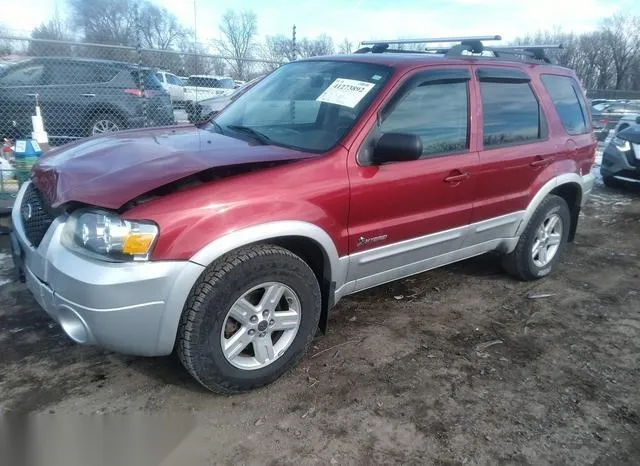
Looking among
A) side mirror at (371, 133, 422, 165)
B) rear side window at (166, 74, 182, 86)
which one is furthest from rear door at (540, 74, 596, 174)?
rear side window at (166, 74, 182, 86)

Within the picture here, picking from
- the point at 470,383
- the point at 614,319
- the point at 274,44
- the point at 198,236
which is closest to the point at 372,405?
the point at 470,383

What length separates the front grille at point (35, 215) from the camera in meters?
2.68

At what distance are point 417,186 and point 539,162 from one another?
4.66 feet

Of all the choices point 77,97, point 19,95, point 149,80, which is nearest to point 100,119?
point 77,97

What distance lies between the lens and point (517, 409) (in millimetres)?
2775

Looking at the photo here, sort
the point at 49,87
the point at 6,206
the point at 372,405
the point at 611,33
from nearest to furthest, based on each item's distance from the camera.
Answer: the point at 372,405 → the point at 6,206 → the point at 49,87 → the point at 611,33

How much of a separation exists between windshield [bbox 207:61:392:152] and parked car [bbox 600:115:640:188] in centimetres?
680

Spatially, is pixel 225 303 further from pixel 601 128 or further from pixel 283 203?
pixel 601 128

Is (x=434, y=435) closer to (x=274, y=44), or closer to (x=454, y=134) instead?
(x=454, y=134)

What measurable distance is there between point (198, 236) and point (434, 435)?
5.00 ft

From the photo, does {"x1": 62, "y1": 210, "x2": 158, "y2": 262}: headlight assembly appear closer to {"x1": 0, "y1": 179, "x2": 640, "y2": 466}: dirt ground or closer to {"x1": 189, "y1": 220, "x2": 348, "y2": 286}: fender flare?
{"x1": 189, "y1": 220, "x2": 348, "y2": 286}: fender flare

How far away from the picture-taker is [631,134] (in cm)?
857

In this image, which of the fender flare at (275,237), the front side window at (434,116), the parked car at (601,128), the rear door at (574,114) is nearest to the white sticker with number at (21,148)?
the fender flare at (275,237)

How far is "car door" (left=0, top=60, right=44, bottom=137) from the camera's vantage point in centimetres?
853
